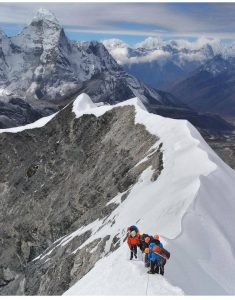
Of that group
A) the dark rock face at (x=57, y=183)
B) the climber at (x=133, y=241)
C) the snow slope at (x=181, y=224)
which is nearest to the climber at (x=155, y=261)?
the snow slope at (x=181, y=224)

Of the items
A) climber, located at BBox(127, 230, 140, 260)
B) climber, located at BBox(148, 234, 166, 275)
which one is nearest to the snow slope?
climber, located at BBox(148, 234, 166, 275)

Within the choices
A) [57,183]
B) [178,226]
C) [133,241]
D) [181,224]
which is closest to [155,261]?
[133,241]

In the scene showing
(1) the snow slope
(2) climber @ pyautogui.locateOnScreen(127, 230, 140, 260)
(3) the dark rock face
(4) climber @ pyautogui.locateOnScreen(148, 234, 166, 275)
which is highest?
(4) climber @ pyautogui.locateOnScreen(148, 234, 166, 275)

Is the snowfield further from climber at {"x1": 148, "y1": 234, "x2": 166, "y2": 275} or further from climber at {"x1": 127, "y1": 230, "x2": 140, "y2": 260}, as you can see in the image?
climber at {"x1": 127, "y1": 230, "x2": 140, "y2": 260}

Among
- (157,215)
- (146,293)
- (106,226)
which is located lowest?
(106,226)

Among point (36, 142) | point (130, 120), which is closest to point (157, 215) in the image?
point (130, 120)

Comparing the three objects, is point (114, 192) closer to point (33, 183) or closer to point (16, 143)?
point (33, 183)

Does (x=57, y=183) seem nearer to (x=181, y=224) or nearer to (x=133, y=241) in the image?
(x=181, y=224)
